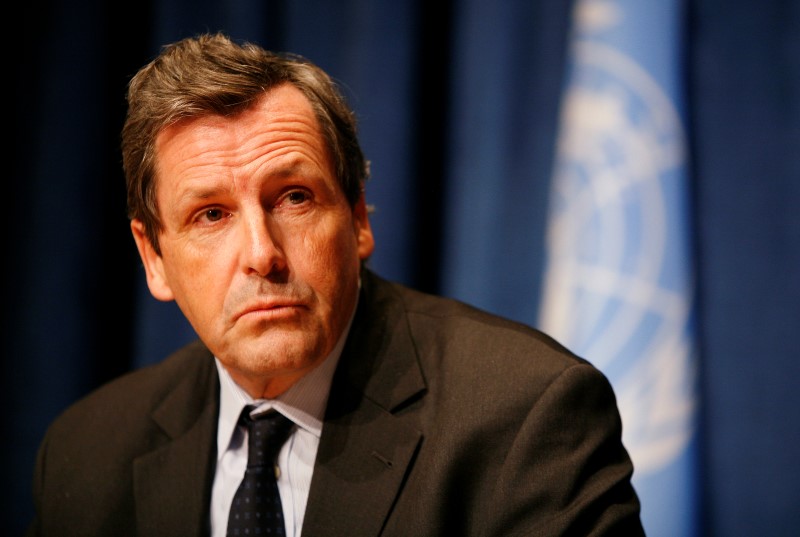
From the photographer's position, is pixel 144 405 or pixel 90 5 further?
pixel 90 5

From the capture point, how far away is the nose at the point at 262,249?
5.07 feet

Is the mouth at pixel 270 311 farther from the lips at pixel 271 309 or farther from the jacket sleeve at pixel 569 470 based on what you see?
the jacket sleeve at pixel 569 470

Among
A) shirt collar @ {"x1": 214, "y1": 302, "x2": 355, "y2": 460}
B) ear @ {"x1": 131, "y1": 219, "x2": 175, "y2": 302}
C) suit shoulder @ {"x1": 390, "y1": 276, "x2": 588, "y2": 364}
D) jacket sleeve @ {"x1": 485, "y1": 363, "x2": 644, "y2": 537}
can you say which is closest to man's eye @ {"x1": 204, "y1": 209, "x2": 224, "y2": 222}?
ear @ {"x1": 131, "y1": 219, "x2": 175, "y2": 302}

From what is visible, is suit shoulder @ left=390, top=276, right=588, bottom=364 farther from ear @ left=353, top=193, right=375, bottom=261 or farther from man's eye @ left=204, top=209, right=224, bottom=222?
man's eye @ left=204, top=209, right=224, bottom=222

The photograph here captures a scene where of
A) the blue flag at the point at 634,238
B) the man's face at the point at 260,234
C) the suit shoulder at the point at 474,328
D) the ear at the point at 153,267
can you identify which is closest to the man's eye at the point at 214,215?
the man's face at the point at 260,234

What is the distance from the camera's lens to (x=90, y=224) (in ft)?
8.96

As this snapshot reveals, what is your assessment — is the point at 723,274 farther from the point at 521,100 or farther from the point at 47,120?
the point at 47,120

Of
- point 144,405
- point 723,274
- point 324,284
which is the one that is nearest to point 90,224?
point 144,405

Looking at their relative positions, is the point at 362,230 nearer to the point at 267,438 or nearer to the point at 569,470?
the point at 267,438

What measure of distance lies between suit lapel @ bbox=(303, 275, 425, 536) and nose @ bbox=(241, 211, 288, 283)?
0.33 m

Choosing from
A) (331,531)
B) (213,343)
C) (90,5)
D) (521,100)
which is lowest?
(331,531)

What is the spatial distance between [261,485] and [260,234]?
0.55m

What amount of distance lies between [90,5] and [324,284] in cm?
167

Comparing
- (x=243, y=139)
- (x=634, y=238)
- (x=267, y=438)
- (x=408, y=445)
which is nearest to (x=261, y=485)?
(x=267, y=438)
